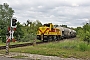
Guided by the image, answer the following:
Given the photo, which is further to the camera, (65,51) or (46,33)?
(46,33)

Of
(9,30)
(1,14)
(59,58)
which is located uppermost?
(1,14)

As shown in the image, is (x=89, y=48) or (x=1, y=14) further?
(x=1, y=14)

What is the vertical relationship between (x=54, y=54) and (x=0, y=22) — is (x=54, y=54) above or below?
below

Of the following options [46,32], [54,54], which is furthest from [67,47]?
[46,32]

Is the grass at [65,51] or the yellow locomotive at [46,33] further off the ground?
the yellow locomotive at [46,33]

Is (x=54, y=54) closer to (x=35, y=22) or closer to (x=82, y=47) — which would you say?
(x=82, y=47)

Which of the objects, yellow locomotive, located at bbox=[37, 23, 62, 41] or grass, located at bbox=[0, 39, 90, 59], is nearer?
grass, located at bbox=[0, 39, 90, 59]

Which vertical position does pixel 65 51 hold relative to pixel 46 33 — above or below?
below

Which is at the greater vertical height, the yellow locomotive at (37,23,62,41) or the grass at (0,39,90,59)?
the yellow locomotive at (37,23,62,41)

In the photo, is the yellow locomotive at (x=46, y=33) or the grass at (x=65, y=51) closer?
the grass at (x=65, y=51)

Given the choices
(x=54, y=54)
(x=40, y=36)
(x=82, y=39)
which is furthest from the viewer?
(x=40, y=36)

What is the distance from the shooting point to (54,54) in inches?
593

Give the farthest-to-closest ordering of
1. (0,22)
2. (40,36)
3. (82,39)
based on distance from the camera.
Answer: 1. (0,22)
2. (40,36)
3. (82,39)

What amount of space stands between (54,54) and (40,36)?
67.2 feet
